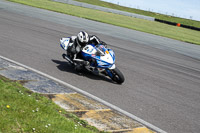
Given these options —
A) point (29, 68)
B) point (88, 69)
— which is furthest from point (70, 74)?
point (29, 68)

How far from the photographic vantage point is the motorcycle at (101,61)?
7.98 metres

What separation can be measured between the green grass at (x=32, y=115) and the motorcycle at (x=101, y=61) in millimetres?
2678

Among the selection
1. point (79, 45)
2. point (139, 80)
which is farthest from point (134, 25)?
point (79, 45)

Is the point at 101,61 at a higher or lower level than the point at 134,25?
lower

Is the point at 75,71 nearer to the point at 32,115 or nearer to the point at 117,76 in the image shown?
the point at 117,76

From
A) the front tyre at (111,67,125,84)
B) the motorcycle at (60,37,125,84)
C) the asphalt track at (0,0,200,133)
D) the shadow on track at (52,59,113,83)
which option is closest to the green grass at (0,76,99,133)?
the asphalt track at (0,0,200,133)

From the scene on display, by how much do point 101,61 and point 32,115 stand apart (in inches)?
144

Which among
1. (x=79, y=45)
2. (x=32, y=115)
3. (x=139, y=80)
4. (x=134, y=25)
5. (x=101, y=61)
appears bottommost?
(x=139, y=80)

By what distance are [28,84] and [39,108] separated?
154 cm

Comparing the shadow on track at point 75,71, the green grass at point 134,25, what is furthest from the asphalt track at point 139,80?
the green grass at point 134,25

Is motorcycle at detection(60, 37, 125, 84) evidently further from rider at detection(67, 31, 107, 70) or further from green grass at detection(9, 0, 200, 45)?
green grass at detection(9, 0, 200, 45)

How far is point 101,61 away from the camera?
7.98 metres

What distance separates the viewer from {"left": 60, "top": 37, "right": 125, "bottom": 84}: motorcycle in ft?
26.2

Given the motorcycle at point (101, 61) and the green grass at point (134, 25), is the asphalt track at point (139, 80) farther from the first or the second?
the green grass at point (134, 25)
